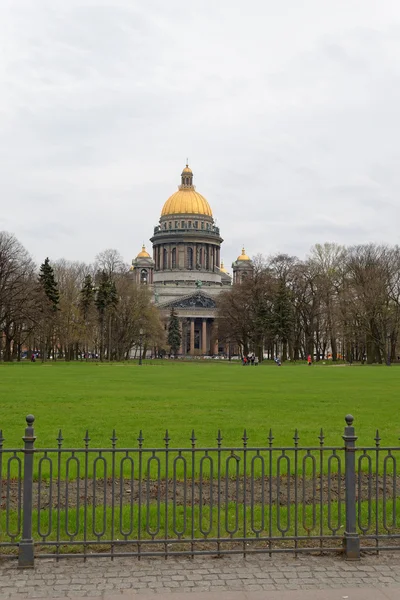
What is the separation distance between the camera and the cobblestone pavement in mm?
7730

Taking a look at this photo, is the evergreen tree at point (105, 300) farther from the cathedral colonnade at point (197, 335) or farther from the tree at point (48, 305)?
the cathedral colonnade at point (197, 335)

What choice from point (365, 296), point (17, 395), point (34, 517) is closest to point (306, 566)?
point (34, 517)

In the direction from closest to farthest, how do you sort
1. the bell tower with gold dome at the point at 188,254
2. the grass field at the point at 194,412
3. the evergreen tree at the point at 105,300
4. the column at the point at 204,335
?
the grass field at the point at 194,412 < the evergreen tree at the point at 105,300 < the column at the point at 204,335 < the bell tower with gold dome at the point at 188,254

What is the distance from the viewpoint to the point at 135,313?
83.7 metres

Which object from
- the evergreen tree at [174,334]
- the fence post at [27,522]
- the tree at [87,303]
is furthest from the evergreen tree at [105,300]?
the fence post at [27,522]

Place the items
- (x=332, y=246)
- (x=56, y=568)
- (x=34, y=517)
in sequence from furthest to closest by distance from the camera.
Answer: (x=332, y=246) → (x=34, y=517) → (x=56, y=568)

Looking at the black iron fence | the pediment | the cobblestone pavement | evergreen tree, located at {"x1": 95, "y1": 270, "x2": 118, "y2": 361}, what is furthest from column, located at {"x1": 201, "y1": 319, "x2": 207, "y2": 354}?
the cobblestone pavement

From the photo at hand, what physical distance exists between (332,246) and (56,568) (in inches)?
3347

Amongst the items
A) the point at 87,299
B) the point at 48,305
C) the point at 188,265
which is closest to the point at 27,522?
the point at 48,305

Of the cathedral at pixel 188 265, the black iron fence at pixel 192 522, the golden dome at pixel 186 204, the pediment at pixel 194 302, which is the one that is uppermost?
the golden dome at pixel 186 204

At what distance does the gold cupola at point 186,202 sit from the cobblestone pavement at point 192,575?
149864 millimetres

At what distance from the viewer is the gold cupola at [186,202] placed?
158 m

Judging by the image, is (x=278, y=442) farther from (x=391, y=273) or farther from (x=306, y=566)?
(x=391, y=273)

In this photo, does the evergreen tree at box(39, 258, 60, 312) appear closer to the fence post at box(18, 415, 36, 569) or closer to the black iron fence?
the black iron fence
